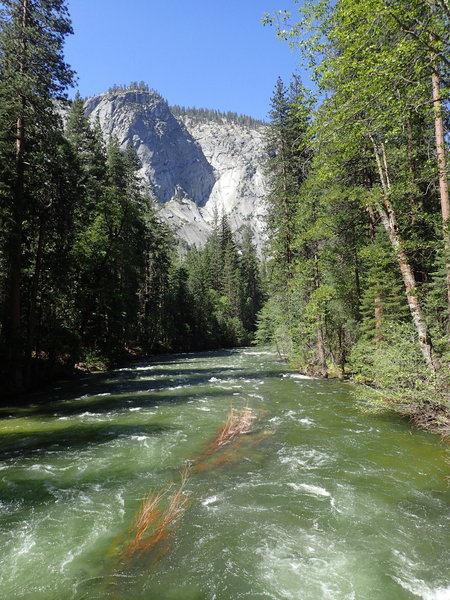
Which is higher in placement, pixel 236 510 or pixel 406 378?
pixel 406 378

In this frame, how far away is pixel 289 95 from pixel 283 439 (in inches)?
962

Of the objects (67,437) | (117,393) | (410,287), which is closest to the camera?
(67,437)

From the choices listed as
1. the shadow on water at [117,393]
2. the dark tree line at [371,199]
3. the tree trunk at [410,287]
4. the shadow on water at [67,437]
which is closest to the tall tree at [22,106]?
the shadow on water at [117,393]

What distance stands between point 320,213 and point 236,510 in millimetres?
15261

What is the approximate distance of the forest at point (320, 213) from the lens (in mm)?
8109

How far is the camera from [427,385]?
8.53m

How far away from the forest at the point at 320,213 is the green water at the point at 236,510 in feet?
8.83

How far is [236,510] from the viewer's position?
570 centimetres

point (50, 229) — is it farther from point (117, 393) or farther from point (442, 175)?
point (442, 175)

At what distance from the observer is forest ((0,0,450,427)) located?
8109 millimetres

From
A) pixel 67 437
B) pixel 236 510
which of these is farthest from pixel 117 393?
pixel 236 510

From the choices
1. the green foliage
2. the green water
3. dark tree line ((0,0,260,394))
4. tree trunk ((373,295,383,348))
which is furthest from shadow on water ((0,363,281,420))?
the green foliage

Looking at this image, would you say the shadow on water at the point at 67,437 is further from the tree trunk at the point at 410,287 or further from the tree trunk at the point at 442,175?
the tree trunk at the point at 442,175

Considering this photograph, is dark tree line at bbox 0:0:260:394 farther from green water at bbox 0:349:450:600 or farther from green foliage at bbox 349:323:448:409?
green foliage at bbox 349:323:448:409
